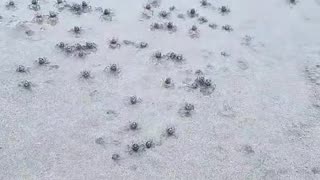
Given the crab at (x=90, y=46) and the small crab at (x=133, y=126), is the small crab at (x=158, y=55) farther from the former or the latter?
the small crab at (x=133, y=126)

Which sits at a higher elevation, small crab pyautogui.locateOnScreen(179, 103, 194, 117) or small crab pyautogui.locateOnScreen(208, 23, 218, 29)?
small crab pyautogui.locateOnScreen(208, 23, 218, 29)

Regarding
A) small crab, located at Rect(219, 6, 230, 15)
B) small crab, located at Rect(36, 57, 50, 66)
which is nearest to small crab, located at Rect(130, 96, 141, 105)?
small crab, located at Rect(36, 57, 50, 66)

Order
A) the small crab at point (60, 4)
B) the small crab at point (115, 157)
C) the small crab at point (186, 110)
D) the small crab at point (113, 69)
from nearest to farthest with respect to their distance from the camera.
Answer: the small crab at point (115, 157) → the small crab at point (186, 110) → the small crab at point (113, 69) → the small crab at point (60, 4)

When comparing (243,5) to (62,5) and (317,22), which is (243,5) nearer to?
(317,22)

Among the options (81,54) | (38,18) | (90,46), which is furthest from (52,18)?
(81,54)

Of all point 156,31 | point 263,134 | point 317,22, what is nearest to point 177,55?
point 156,31

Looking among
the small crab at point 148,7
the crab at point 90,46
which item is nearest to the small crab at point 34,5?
the crab at point 90,46

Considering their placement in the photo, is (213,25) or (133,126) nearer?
(133,126)

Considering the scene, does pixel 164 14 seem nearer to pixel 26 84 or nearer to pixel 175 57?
pixel 175 57

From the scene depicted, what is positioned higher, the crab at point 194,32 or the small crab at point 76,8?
the small crab at point 76,8

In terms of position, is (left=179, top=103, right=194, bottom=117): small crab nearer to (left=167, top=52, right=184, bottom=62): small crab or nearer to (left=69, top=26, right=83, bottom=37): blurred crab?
(left=167, top=52, right=184, bottom=62): small crab

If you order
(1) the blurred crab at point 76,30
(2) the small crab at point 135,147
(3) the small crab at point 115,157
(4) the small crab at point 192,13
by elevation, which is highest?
(4) the small crab at point 192,13
